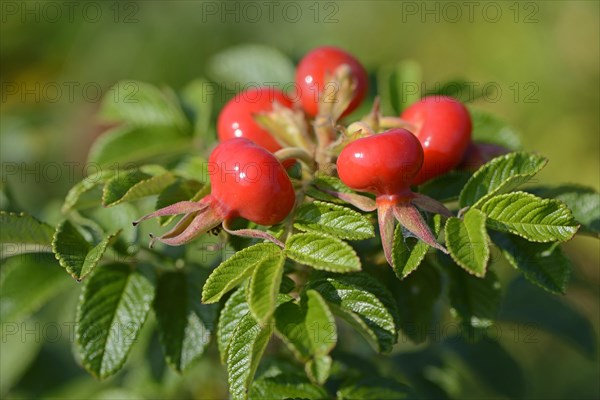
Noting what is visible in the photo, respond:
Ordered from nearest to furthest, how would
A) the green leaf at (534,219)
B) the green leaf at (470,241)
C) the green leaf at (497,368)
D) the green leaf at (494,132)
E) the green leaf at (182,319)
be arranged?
1. the green leaf at (470,241)
2. the green leaf at (534,219)
3. the green leaf at (182,319)
4. the green leaf at (494,132)
5. the green leaf at (497,368)

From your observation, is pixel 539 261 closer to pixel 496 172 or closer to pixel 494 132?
pixel 496 172

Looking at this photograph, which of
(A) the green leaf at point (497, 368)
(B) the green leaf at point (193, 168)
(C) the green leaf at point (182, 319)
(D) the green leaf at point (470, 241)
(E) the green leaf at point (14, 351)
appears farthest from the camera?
(A) the green leaf at point (497, 368)

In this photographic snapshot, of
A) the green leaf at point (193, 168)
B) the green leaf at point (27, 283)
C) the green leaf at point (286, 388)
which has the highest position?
the green leaf at point (193, 168)

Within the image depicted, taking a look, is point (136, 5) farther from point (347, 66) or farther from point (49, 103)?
point (347, 66)

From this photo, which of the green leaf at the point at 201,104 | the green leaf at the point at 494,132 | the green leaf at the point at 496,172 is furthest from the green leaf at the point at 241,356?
the green leaf at the point at 494,132

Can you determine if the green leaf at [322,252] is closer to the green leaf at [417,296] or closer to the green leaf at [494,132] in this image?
the green leaf at [417,296]
